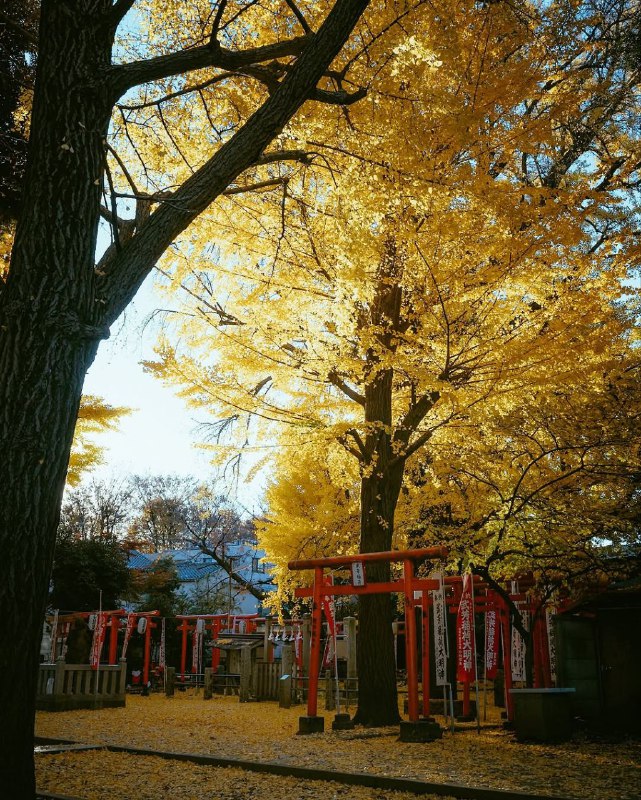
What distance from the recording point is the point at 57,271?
12.6 feet

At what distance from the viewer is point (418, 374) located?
773 centimetres

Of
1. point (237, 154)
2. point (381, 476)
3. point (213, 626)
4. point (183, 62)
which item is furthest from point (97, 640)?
point (183, 62)

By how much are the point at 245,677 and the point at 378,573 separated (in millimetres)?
8327

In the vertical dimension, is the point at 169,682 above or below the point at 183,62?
below

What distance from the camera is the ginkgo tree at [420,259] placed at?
6457mm

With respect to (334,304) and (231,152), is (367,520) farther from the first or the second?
(231,152)

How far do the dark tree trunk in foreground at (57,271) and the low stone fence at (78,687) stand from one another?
1032cm

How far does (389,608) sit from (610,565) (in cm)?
307

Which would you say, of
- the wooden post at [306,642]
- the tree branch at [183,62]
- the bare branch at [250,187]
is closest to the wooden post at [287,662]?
the wooden post at [306,642]

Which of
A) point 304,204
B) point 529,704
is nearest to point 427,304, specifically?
point 304,204

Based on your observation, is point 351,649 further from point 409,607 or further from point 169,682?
point 409,607

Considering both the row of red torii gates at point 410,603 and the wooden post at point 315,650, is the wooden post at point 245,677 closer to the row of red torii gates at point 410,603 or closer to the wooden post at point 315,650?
the row of red torii gates at point 410,603

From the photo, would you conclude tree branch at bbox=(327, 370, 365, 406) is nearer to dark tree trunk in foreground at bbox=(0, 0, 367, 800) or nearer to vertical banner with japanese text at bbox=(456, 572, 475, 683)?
vertical banner with japanese text at bbox=(456, 572, 475, 683)

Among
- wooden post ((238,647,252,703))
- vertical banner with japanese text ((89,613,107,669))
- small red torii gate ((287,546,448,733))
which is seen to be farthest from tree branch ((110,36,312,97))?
wooden post ((238,647,252,703))
